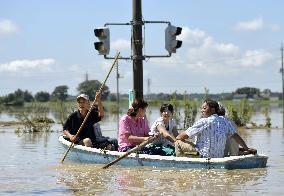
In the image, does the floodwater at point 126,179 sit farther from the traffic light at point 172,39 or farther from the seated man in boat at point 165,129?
the traffic light at point 172,39

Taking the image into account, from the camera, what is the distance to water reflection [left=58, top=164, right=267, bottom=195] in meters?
11.0

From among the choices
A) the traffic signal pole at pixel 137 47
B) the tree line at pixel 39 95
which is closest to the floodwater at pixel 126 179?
the traffic signal pole at pixel 137 47

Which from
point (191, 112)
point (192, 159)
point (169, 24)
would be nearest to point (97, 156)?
point (192, 159)

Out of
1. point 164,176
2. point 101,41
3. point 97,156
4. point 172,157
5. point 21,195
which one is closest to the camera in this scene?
point 21,195

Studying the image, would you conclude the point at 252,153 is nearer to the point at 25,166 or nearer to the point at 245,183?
the point at 245,183

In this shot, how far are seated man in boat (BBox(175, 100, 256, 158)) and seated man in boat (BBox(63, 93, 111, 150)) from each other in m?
2.62

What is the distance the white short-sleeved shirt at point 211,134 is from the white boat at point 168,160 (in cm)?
30

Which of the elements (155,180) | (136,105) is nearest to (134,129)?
(136,105)

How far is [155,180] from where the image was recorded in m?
12.3

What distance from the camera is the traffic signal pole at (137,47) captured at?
655 inches

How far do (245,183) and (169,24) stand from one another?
19.2 feet

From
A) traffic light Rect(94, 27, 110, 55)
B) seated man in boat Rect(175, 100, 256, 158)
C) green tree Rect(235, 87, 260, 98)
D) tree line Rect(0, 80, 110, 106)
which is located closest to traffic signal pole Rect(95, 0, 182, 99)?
traffic light Rect(94, 27, 110, 55)

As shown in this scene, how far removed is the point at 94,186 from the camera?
38.3 feet

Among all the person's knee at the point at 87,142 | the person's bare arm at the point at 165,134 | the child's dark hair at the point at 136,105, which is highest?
the child's dark hair at the point at 136,105
